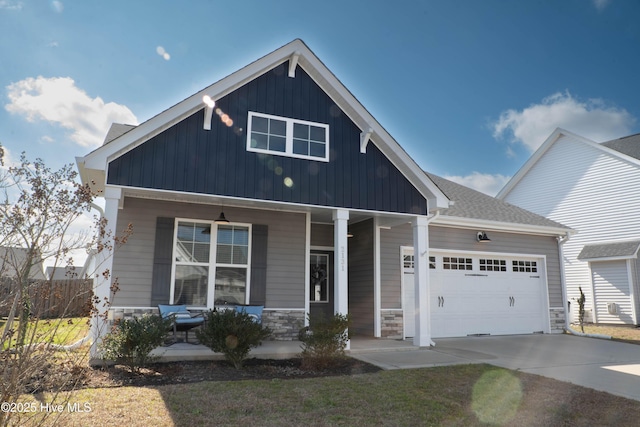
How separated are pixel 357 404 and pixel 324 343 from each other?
230cm

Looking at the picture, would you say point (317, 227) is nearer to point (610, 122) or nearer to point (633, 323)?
point (633, 323)

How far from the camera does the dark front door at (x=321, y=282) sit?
40.4ft

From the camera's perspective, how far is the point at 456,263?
12.6 meters

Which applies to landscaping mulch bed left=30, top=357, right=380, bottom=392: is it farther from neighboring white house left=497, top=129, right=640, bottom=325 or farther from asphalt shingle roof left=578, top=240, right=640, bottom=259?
neighboring white house left=497, top=129, right=640, bottom=325

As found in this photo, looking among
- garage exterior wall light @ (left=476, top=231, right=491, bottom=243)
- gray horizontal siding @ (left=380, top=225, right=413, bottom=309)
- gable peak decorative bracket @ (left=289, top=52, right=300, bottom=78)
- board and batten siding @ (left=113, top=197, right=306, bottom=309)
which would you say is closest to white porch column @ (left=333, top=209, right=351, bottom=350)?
board and batten siding @ (left=113, top=197, right=306, bottom=309)

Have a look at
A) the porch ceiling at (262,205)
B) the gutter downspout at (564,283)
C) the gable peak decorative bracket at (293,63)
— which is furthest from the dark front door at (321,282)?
the gutter downspout at (564,283)

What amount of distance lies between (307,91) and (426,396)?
256 inches

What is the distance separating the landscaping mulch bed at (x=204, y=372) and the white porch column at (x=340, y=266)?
1.19m

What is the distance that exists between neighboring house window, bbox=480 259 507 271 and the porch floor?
4.09 meters

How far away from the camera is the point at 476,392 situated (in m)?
6.13

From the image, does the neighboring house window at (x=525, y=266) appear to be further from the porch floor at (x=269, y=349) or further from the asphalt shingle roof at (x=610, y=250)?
the porch floor at (x=269, y=349)

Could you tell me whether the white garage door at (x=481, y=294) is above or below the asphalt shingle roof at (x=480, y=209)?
below

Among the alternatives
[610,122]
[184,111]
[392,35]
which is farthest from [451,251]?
[610,122]

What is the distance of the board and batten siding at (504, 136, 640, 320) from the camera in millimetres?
17469
